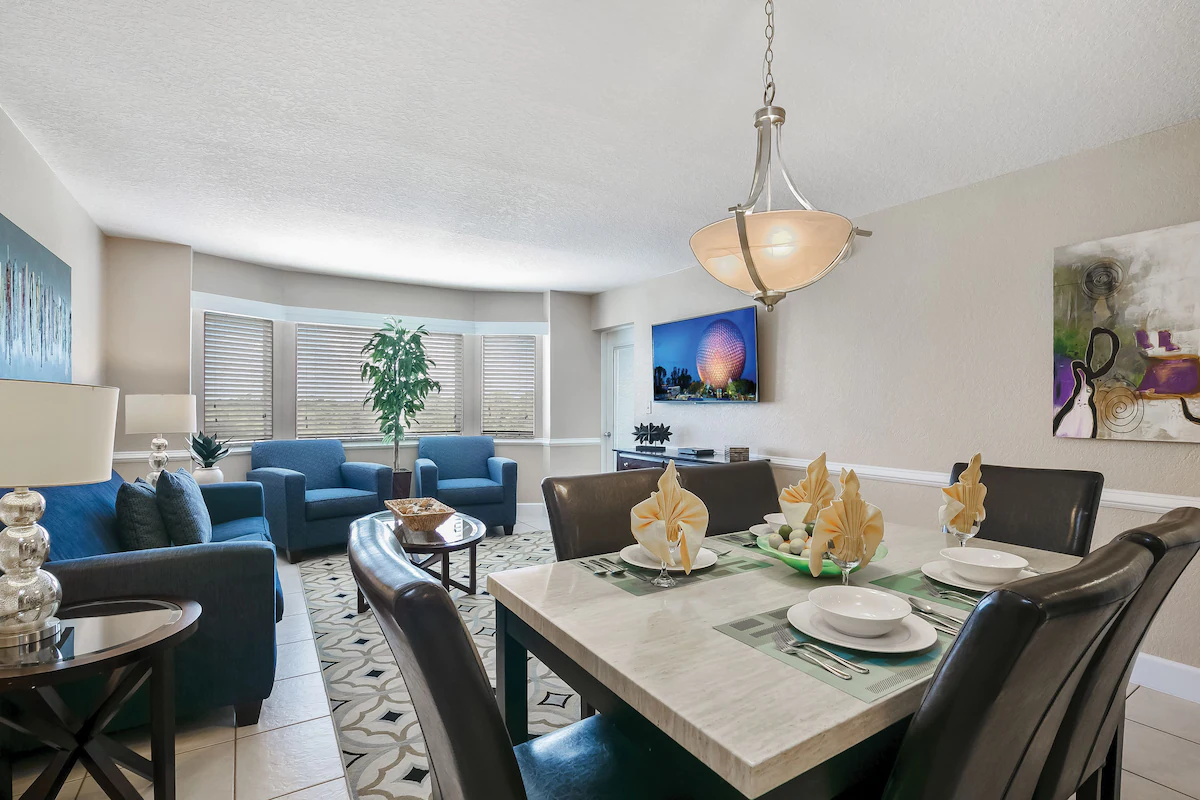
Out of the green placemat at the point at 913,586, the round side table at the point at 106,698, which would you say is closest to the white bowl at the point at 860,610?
the green placemat at the point at 913,586

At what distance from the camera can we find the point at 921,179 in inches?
117

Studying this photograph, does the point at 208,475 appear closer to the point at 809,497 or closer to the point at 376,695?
the point at 376,695

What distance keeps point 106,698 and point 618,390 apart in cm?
487

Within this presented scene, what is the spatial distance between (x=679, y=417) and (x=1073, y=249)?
117 inches

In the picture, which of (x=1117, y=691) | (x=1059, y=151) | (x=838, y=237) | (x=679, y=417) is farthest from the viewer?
(x=679, y=417)

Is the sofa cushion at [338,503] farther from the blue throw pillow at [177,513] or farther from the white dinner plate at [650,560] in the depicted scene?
the white dinner plate at [650,560]

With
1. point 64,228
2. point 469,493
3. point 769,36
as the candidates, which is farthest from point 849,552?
point 64,228

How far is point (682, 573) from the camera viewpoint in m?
1.44

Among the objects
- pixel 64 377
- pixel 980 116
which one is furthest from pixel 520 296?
pixel 980 116

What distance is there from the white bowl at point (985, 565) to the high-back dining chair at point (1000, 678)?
62 centimetres

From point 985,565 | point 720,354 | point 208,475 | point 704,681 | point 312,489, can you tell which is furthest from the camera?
point 312,489

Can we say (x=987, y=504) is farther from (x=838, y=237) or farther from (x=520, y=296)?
(x=520, y=296)

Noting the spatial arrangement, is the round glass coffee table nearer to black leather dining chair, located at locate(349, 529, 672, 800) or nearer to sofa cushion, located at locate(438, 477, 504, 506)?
sofa cushion, located at locate(438, 477, 504, 506)

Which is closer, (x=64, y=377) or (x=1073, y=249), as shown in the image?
(x=1073, y=249)
